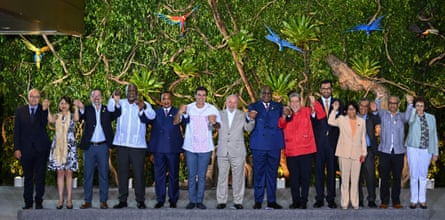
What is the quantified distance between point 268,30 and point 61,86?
9.98 feet

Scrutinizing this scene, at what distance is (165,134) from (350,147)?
1.93m

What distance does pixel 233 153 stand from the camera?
24.9 ft

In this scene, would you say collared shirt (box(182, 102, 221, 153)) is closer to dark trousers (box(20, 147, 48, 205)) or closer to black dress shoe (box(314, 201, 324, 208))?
black dress shoe (box(314, 201, 324, 208))

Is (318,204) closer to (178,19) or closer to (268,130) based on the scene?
(268,130)

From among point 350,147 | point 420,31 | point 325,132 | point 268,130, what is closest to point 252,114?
point 268,130

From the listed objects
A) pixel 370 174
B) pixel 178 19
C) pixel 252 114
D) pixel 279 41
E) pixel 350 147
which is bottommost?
pixel 370 174

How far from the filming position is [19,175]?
10.6m

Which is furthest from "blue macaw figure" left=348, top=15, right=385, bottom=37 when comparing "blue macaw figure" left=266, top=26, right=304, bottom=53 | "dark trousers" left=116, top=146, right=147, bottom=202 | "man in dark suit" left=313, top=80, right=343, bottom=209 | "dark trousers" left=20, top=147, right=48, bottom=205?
"dark trousers" left=20, top=147, right=48, bottom=205

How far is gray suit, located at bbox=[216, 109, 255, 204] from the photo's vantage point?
7.60 meters

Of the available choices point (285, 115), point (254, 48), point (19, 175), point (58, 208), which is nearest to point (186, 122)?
point (285, 115)

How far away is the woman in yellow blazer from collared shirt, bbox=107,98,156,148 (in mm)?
1962

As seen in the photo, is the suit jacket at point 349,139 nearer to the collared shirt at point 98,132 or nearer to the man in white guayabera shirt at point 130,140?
the man in white guayabera shirt at point 130,140

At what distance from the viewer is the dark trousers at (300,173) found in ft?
25.0

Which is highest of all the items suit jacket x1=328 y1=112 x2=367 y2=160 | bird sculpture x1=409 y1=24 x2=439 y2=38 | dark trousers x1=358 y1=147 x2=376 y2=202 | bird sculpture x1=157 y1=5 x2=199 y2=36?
bird sculpture x1=157 y1=5 x2=199 y2=36
